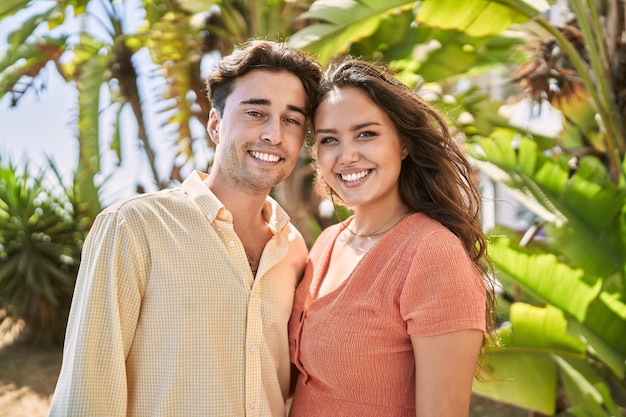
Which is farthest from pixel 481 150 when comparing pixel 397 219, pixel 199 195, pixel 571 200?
pixel 199 195

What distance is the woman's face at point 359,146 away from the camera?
240 centimetres

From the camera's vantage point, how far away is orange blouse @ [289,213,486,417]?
200cm

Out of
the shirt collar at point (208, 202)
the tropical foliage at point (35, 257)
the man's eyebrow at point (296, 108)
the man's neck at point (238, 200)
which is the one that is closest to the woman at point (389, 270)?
the man's eyebrow at point (296, 108)

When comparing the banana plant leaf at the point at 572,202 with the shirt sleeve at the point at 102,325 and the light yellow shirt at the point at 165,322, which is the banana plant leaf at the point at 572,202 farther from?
the shirt sleeve at the point at 102,325

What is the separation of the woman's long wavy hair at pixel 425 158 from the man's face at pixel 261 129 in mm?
129

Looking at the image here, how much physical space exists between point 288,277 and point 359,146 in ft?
2.01

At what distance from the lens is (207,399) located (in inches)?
84.7

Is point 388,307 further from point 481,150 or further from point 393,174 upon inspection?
point 481,150

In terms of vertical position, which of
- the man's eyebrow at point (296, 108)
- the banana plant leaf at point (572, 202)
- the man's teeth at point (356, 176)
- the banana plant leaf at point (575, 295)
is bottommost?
the banana plant leaf at point (575, 295)

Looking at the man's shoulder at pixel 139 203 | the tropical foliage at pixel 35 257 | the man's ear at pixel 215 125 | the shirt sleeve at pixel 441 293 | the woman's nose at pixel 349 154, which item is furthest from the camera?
the tropical foliage at pixel 35 257

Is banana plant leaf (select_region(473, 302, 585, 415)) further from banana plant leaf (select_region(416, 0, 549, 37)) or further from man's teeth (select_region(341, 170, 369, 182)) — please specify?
banana plant leaf (select_region(416, 0, 549, 37))

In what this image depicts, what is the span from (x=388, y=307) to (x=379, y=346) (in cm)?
14

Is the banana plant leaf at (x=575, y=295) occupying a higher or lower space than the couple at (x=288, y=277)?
lower

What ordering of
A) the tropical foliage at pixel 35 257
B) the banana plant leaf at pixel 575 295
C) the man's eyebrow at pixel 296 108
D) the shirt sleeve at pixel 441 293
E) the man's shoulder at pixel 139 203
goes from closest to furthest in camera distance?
1. the shirt sleeve at pixel 441 293
2. the man's shoulder at pixel 139 203
3. the man's eyebrow at pixel 296 108
4. the banana plant leaf at pixel 575 295
5. the tropical foliage at pixel 35 257
